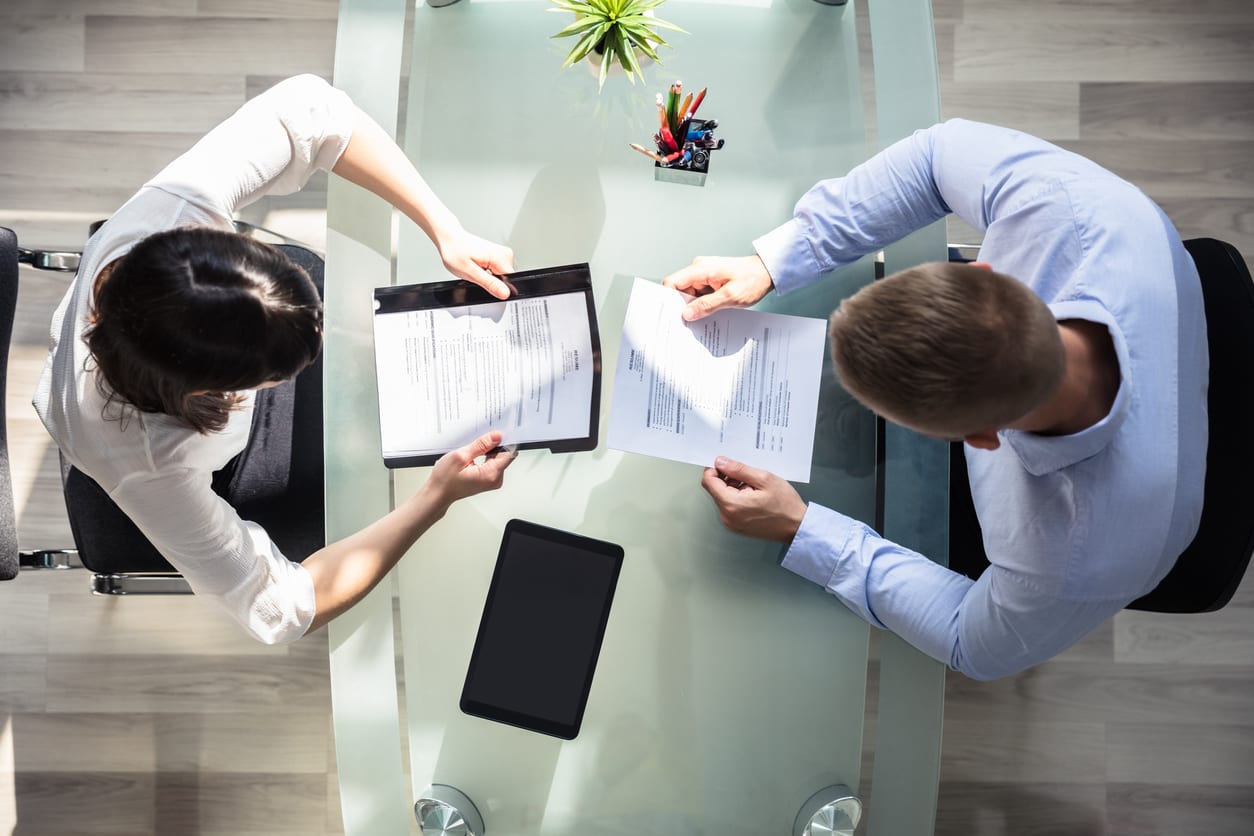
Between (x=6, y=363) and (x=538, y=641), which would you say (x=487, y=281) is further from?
(x=6, y=363)

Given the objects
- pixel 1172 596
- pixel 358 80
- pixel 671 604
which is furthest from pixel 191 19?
pixel 1172 596

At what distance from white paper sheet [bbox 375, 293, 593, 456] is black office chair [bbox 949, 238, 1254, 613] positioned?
84 centimetres

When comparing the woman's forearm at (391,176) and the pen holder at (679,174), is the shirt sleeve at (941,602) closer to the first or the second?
the pen holder at (679,174)

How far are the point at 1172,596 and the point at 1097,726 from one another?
89cm

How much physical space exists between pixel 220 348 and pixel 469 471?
342mm

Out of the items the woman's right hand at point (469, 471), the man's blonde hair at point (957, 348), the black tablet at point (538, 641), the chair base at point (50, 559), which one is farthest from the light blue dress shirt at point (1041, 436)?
the chair base at point (50, 559)

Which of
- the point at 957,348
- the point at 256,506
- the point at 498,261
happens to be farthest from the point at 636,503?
the point at 256,506

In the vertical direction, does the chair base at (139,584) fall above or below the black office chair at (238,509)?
below

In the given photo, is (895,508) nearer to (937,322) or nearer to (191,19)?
(937,322)

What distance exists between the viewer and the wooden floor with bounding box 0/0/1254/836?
1.90m

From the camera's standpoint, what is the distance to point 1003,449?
3.66ft

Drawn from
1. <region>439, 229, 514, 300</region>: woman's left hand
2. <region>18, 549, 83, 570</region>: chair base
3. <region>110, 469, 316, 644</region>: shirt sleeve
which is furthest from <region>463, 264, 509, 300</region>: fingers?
<region>18, 549, 83, 570</region>: chair base

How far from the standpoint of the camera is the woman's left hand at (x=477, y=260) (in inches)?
45.6

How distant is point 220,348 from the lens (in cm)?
97
